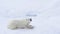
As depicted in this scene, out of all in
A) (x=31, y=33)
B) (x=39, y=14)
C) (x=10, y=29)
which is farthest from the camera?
(x=39, y=14)

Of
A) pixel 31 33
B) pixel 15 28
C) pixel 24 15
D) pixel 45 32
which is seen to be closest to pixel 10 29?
pixel 15 28

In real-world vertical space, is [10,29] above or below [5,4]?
below

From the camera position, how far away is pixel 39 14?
1869 mm

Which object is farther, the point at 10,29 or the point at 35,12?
the point at 35,12

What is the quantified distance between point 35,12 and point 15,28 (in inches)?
28.2

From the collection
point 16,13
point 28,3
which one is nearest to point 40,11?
point 28,3

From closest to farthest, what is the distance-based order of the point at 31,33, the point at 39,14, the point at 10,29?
the point at 31,33, the point at 10,29, the point at 39,14

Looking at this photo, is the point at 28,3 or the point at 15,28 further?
the point at 28,3

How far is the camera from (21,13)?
1.93 m

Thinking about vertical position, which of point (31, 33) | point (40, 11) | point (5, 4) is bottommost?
point (31, 33)

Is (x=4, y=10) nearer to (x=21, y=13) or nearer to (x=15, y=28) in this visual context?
(x=21, y=13)

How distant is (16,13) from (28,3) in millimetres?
281

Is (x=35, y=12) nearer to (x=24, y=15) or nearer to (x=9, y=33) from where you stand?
(x=24, y=15)

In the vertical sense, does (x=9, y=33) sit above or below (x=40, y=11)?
below
